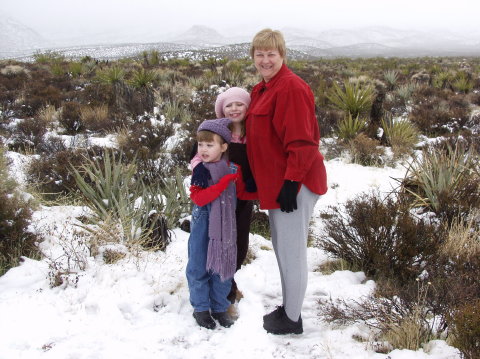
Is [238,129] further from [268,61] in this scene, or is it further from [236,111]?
[268,61]

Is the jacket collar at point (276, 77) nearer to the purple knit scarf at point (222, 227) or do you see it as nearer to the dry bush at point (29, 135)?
the purple knit scarf at point (222, 227)

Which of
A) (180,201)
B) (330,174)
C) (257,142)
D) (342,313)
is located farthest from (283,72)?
(330,174)

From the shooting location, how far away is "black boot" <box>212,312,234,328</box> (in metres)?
2.52

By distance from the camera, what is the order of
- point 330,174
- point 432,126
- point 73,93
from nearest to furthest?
point 330,174, point 432,126, point 73,93

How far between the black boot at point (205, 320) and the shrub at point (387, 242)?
1.51m

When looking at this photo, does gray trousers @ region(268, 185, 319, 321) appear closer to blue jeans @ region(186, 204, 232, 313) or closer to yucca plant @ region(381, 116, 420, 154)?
blue jeans @ region(186, 204, 232, 313)

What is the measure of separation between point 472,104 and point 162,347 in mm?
12385

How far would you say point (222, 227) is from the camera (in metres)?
2.27

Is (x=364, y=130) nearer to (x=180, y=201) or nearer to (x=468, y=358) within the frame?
(x=180, y=201)

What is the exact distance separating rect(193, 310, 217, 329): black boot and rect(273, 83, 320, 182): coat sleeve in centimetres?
123

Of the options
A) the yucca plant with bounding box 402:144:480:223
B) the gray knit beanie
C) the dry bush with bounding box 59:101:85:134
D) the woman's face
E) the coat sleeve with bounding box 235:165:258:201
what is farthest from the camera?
the dry bush with bounding box 59:101:85:134

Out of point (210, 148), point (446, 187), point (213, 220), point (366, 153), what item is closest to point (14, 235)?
point (213, 220)

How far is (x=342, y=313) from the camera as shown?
242cm

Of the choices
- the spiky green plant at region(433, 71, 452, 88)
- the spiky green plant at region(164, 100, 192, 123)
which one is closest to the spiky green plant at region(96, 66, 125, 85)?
the spiky green plant at region(164, 100, 192, 123)
